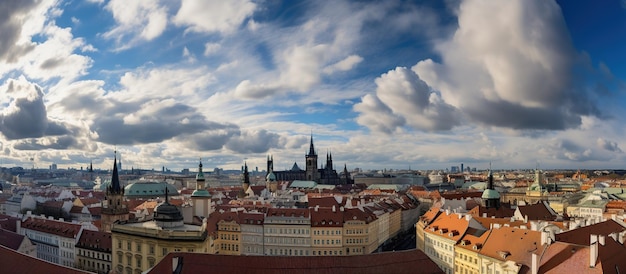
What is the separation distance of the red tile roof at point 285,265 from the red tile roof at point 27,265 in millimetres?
8142

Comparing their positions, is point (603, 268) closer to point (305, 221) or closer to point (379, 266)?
point (379, 266)

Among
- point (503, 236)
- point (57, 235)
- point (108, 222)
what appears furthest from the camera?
point (108, 222)

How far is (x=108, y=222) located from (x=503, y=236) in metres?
73.2

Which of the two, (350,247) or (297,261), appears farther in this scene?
(350,247)

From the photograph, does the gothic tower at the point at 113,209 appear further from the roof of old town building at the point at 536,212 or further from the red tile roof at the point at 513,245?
the roof of old town building at the point at 536,212

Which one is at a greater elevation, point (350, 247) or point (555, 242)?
point (555, 242)

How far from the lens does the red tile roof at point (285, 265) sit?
50125mm

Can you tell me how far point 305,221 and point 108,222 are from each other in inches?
1496

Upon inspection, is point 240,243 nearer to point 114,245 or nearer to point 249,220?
point 249,220

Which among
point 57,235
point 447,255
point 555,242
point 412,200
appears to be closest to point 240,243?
point 57,235

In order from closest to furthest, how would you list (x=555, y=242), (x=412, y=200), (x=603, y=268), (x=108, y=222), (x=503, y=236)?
(x=603, y=268) < (x=555, y=242) < (x=503, y=236) < (x=108, y=222) < (x=412, y=200)

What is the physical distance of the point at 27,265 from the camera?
51250mm

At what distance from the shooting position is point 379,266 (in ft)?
170

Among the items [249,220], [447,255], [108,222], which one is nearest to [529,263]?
[447,255]
